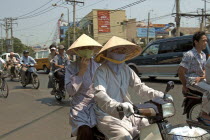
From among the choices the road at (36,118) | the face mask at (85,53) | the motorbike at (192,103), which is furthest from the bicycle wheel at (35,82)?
the face mask at (85,53)

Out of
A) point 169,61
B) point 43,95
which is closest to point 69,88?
point 43,95

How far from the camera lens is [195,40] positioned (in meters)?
4.27

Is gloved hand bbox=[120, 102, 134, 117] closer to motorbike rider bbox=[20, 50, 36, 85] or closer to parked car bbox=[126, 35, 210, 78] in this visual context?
parked car bbox=[126, 35, 210, 78]

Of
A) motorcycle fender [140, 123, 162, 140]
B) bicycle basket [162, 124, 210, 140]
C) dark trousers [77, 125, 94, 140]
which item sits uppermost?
bicycle basket [162, 124, 210, 140]

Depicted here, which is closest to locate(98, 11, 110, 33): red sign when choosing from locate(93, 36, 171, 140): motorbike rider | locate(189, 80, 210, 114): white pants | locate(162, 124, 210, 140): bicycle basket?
locate(189, 80, 210, 114): white pants

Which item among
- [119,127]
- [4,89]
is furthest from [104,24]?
[119,127]

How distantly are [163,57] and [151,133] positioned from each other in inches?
364

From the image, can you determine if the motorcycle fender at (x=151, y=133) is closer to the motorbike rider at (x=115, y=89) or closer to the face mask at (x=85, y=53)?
the motorbike rider at (x=115, y=89)

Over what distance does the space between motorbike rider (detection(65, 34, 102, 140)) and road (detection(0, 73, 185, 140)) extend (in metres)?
1.60

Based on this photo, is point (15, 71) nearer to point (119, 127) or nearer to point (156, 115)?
point (119, 127)

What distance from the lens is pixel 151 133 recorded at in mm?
2059

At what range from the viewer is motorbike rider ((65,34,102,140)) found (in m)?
2.80

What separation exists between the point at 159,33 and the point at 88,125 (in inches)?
2216

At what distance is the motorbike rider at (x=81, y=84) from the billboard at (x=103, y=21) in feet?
176
